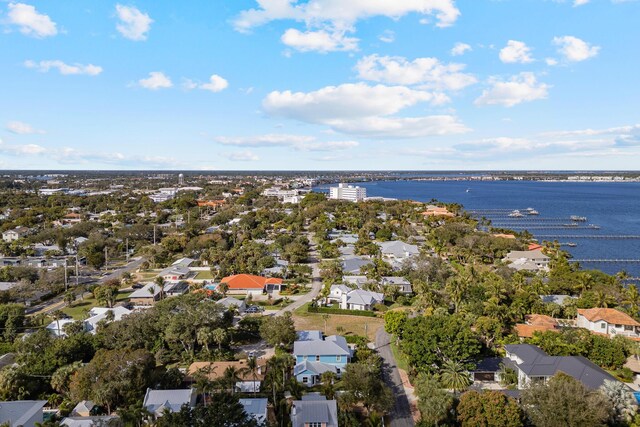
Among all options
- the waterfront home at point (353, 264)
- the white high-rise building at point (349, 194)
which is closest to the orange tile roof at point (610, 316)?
the waterfront home at point (353, 264)

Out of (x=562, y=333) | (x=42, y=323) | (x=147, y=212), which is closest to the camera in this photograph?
(x=562, y=333)

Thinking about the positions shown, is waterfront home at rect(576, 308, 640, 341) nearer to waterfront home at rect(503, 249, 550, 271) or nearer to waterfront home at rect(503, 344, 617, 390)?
waterfront home at rect(503, 344, 617, 390)

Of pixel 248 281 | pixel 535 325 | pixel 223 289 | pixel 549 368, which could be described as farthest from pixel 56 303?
pixel 535 325

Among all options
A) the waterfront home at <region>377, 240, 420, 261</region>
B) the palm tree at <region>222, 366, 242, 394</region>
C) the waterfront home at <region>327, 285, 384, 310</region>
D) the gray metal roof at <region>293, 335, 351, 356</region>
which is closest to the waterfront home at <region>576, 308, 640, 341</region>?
the waterfront home at <region>327, 285, 384, 310</region>

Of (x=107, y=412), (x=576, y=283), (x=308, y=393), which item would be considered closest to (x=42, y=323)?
(x=107, y=412)

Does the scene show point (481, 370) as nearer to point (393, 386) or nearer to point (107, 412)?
point (393, 386)

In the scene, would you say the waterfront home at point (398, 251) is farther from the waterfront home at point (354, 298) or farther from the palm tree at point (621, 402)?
the palm tree at point (621, 402)
